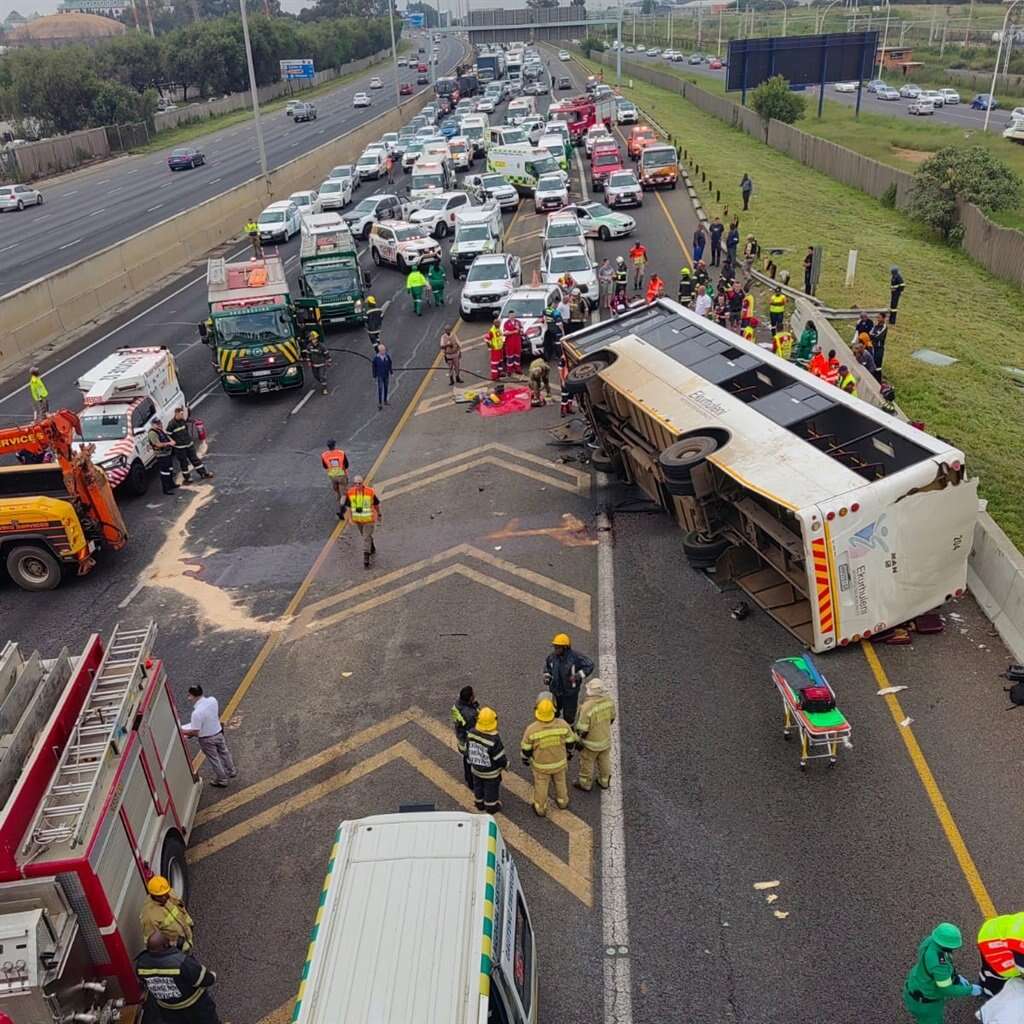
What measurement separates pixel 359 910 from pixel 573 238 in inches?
1072

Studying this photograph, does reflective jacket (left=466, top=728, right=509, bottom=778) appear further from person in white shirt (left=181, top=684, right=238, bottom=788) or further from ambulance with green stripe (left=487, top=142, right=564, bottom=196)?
ambulance with green stripe (left=487, top=142, right=564, bottom=196)

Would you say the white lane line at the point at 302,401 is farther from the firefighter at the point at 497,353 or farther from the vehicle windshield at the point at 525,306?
the vehicle windshield at the point at 525,306

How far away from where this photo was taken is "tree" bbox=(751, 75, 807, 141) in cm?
5572

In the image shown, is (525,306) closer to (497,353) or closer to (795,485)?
(497,353)

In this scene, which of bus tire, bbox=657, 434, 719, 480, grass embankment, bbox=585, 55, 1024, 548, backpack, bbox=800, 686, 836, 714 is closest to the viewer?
backpack, bbox=800, 686, 836, 714

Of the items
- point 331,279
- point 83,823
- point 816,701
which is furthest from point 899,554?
point 331,279

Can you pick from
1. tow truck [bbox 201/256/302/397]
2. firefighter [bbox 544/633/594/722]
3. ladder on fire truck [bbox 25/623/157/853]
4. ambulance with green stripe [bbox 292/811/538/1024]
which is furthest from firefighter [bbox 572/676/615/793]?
tow truck [bbox 201/256/302/397]

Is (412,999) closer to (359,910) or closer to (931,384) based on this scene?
(359,910)

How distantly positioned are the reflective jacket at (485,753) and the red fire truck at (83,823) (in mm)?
2835

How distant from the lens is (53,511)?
1409cm

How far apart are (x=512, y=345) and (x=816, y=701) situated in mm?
14238

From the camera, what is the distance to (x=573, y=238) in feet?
99.5

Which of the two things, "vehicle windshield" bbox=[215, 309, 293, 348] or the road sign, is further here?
the road sign

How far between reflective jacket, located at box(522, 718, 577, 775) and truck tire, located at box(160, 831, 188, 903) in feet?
11.0
